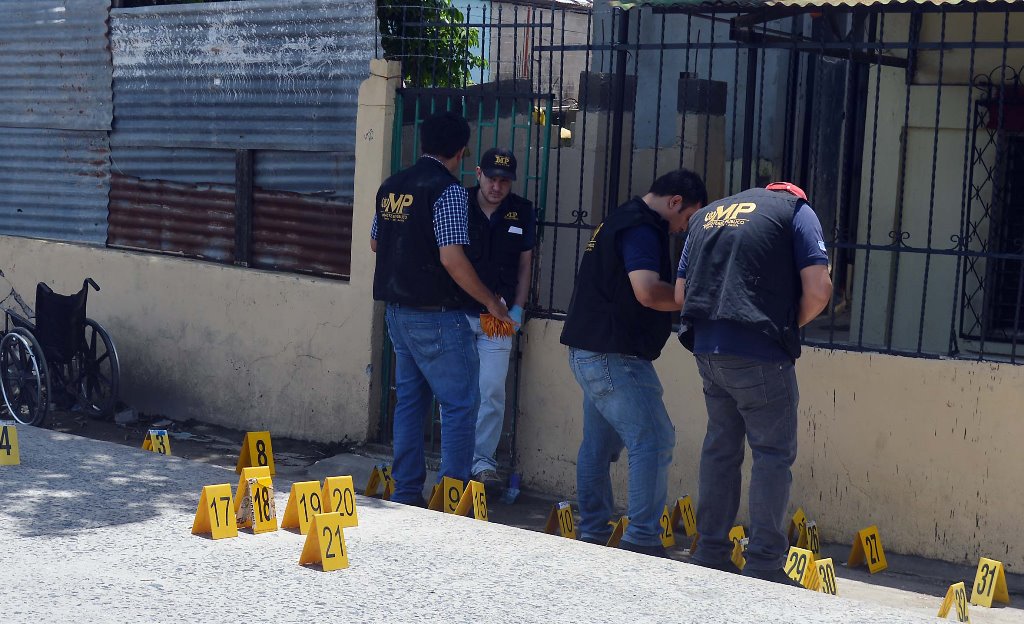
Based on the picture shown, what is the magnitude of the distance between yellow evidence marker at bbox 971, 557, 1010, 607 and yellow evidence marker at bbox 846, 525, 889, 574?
591mm

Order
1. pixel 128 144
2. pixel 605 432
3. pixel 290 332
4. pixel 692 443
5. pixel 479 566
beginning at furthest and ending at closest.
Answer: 1. pixel 128 144
2. pixel 290 332
3. pixel 692 443
4. pixel 605 432
5. pixel 479 566

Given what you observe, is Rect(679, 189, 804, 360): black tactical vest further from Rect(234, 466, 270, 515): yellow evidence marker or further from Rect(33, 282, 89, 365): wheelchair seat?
Rect(33, 282, 89, 365): wheelchair seat

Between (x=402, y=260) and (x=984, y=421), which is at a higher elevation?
(x=402, y=260)

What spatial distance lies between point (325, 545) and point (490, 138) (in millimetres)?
3962

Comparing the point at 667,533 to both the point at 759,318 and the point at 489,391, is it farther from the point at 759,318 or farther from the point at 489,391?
the point at 759,318

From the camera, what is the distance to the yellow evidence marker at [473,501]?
5746 mm

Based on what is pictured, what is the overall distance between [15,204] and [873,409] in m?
7.28

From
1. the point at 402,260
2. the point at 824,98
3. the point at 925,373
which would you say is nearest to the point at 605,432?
the point at 402,260

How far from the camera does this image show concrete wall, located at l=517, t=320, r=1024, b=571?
595cm

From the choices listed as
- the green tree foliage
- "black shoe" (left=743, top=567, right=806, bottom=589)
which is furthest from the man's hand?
the green tree foliage

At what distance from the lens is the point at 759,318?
15.9ft

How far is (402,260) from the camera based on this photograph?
5945 mm

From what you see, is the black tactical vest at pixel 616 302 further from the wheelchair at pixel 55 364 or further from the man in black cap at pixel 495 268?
the wheelchair at pixel 55 364

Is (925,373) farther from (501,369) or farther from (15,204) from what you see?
(15,204)
